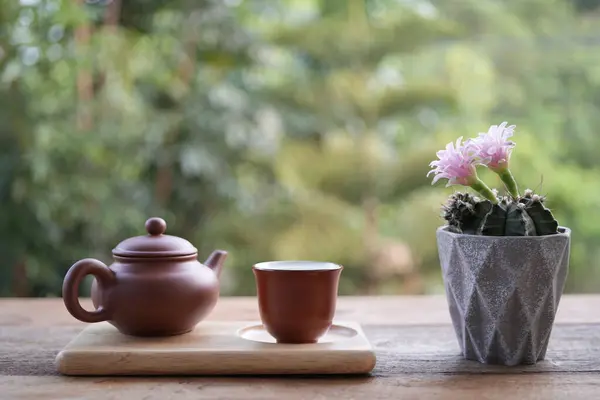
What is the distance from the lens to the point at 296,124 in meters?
3.66

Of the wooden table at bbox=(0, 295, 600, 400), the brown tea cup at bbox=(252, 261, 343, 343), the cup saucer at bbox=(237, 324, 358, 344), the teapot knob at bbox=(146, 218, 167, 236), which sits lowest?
the wooden table at bbox=(0, 295, 600, 400)

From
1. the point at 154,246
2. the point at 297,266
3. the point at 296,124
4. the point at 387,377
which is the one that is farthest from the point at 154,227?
the point at 296,124

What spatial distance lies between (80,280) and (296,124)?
288 centimetres

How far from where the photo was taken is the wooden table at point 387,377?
715 mm

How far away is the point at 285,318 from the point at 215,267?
0.56 ft

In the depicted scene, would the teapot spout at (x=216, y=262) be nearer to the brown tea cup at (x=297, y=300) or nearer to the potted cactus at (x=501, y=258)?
the brown tea cup at (x=297, y=300)

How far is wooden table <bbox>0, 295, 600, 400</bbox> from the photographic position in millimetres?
715

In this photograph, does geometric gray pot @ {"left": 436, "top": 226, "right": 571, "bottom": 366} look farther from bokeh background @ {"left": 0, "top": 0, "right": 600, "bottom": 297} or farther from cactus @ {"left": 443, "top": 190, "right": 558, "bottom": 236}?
bokeh background @ {"left": 0, "top": 0, "right": 600, "bottom": 297}

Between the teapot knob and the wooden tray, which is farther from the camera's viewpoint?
the teapot knob

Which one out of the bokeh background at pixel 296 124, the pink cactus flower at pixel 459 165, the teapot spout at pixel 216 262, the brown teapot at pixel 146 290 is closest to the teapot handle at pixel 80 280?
the brown teapot at pixel 146 290

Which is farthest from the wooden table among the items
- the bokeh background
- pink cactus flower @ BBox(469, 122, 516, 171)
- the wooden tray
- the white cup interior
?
the bokeh background

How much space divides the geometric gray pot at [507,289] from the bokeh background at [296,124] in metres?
1.81

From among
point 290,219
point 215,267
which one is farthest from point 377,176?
point 215,267

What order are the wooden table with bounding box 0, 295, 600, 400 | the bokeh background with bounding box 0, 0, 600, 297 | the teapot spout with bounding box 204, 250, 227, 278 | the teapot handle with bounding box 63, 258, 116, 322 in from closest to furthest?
the wooden table with bounding box 0, 295, 600, 400 → the teapot handle with bounding box 63, 258, 116, 322 → the teapot spout with bounding box 204, 250, 227, 278 → the bokeh background with bounding box 0, 0, 600, 297
